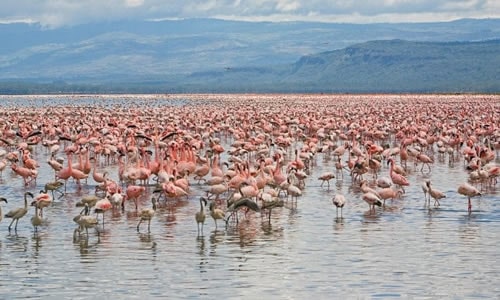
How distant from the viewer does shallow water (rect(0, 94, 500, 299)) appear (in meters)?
10.8

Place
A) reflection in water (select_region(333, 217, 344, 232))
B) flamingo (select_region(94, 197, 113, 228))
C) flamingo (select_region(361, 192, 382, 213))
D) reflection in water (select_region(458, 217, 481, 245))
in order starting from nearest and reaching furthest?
A: 1. reflection in water (select_region(458, 217, 481, 245))
2. flamingo (select_region(94, 197, 113, 228))
3. reflection in water (select_region(333, 217, 344, 232))
4. flamingo (select_region(361, 192, 382, 213))

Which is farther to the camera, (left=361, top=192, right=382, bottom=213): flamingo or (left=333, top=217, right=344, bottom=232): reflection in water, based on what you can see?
(left=361, top=192, right=382, bottom=213): flamingo

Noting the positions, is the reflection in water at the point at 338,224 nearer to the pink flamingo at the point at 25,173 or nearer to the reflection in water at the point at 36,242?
the reflection in water at the point at 36,242

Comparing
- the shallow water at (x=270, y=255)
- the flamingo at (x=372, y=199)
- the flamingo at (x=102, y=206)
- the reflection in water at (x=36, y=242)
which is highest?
the flamingo at (x=102, y=206)

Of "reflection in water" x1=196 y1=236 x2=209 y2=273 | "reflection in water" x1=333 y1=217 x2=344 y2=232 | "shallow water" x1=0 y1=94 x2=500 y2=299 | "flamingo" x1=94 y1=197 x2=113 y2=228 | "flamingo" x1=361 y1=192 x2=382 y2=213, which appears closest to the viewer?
"shallow water" x1=0 y1=94 x2=500 y2=299

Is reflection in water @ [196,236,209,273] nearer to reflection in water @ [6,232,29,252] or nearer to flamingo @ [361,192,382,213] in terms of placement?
reflection in water @ [6,232,29,252]

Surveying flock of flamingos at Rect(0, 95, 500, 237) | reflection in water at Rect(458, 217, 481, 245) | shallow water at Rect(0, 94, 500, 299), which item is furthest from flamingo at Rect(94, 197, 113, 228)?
reflection in water at Rect(458, 217, 481, 245)

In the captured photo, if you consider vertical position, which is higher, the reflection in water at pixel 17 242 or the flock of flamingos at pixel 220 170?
the flock of flamingos at pixel 220 170

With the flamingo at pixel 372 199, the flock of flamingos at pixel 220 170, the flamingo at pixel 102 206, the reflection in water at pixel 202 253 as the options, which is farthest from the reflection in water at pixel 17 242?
the flamingo at pixel 372 199

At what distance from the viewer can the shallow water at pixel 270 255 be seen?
10828 mm

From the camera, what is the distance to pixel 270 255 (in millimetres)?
12609

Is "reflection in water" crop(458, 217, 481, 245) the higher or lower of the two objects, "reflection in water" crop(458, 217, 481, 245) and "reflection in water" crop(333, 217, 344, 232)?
the lower

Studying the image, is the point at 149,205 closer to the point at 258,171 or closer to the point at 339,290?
the point at 258,171

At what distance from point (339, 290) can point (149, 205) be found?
6.69 metres
